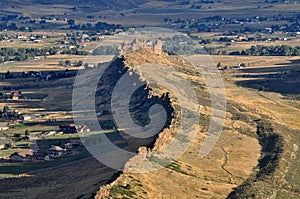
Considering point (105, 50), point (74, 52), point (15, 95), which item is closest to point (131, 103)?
point (15, 95)

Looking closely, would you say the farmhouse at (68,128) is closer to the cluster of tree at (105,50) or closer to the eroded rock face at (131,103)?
the eroded rock face at (131,103)

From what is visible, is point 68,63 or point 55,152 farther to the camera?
point 68,63

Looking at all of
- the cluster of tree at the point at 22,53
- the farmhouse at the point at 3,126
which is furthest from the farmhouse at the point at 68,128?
the cluster of tree at the point at 22,53

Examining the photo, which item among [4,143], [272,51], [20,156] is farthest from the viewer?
[272,51]

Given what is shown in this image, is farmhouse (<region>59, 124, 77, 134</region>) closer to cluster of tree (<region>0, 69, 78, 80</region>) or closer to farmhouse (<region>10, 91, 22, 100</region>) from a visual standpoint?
farmhouse (<region>10, 91, 22, 100</region>)

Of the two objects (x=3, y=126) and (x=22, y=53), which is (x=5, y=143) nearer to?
(x=3, y=126)

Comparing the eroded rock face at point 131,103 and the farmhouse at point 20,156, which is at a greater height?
the eroded rock face at point 131,103
